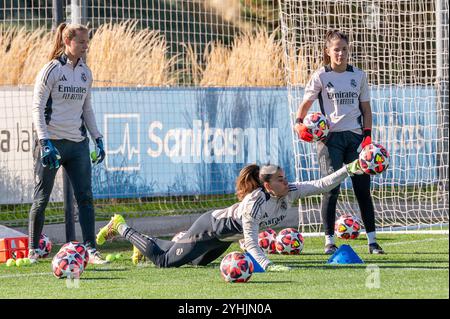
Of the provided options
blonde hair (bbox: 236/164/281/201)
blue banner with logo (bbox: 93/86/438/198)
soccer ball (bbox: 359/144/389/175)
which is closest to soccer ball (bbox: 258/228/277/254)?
blonde hair (bbox: 236/164/281/201)

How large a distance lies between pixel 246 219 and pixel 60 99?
2.58 meters

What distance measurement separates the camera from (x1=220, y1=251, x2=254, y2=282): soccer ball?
9.53 metres

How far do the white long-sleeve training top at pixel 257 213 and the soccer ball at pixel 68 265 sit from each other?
1251 millimetres

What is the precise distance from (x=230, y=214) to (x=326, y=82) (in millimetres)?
2305

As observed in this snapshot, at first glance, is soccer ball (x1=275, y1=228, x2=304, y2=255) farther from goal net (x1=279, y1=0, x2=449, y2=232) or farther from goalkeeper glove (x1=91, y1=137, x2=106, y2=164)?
goal net (x1=279, y1=0, x2=449, y2=232)

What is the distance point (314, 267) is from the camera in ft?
35.2

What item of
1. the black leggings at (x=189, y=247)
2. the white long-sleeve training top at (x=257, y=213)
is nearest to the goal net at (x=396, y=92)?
the black leggings at (x=189, y=247)

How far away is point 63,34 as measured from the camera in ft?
38.3

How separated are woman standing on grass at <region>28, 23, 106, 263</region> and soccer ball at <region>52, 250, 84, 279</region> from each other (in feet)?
4.38

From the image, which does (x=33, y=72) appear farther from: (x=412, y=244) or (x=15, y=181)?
(x=412, y=244)

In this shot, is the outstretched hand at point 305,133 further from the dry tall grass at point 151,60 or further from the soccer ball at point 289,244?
the dry tall grass at point 151,60

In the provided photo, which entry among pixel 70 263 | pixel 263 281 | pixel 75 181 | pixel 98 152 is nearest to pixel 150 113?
pixel 98 152

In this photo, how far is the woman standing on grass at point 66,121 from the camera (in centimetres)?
1156
